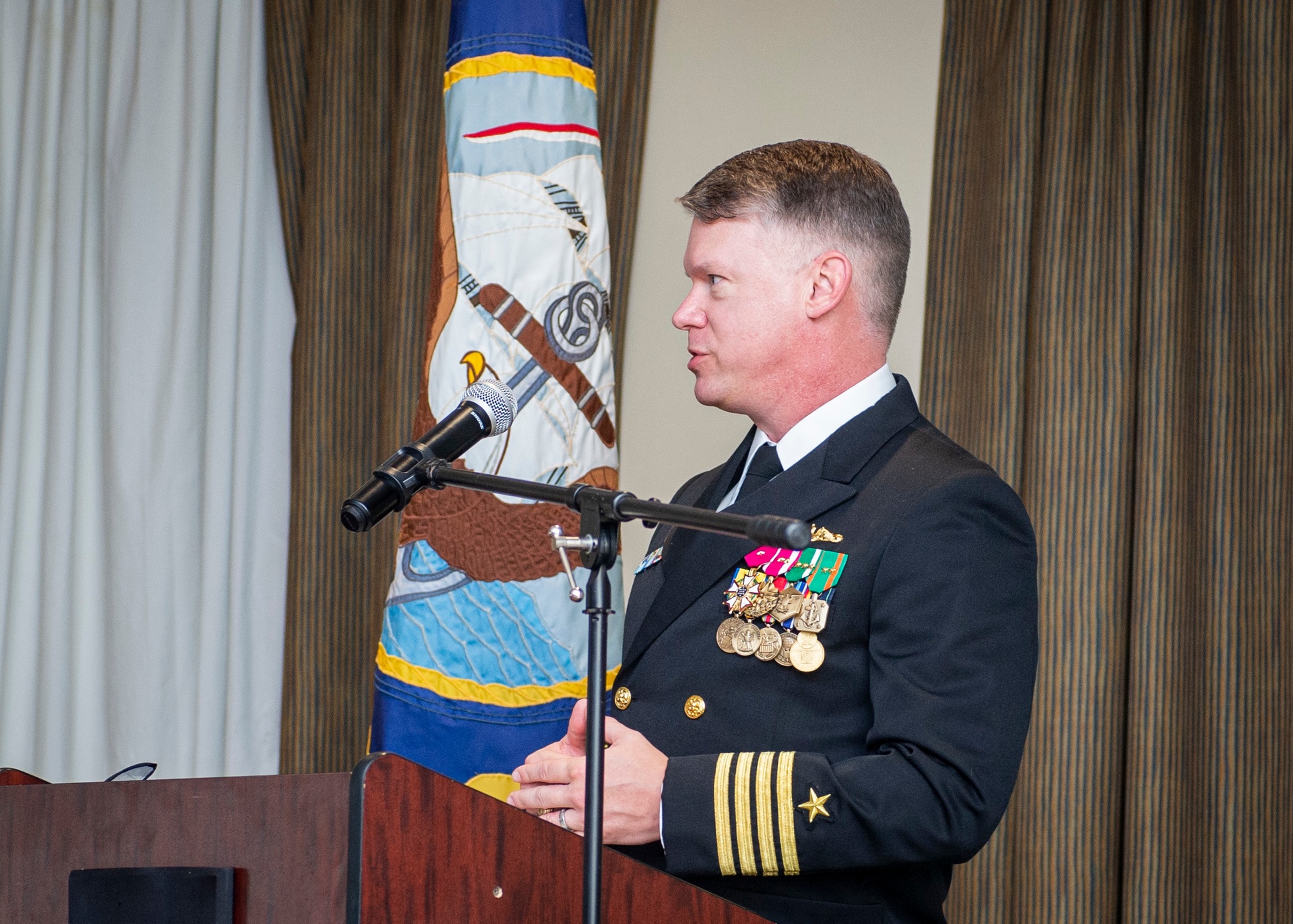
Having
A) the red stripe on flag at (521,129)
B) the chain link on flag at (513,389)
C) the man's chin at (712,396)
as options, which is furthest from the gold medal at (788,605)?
the red stripe on flag at (521,129)

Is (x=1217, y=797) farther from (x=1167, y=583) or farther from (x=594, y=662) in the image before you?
(x=594, y=662)

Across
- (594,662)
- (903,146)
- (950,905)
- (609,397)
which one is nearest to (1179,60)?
(903,146)

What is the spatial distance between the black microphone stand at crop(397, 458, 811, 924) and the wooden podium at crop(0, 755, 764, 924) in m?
0.07

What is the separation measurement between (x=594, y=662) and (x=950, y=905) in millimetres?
1758

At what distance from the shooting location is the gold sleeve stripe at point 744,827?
3.92 ft

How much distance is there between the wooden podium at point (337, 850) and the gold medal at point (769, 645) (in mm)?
386

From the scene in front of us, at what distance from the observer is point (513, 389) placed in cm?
214

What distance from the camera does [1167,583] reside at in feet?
7.49

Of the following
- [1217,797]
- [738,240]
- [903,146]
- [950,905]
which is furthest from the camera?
[903,146]

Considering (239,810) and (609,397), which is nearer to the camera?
(239,810)

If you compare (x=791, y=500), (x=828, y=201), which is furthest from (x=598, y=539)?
(x=828, y=201)

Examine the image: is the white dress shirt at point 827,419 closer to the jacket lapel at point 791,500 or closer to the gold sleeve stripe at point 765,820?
the jacket lapel at point 791,500

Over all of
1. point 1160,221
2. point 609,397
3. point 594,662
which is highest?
point 1160,221

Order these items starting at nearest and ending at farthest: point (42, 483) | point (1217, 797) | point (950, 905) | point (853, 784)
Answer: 1. point (853, 784)
2. point (1217, 797)
3. point (950, 905)
4. point (42, 483)
